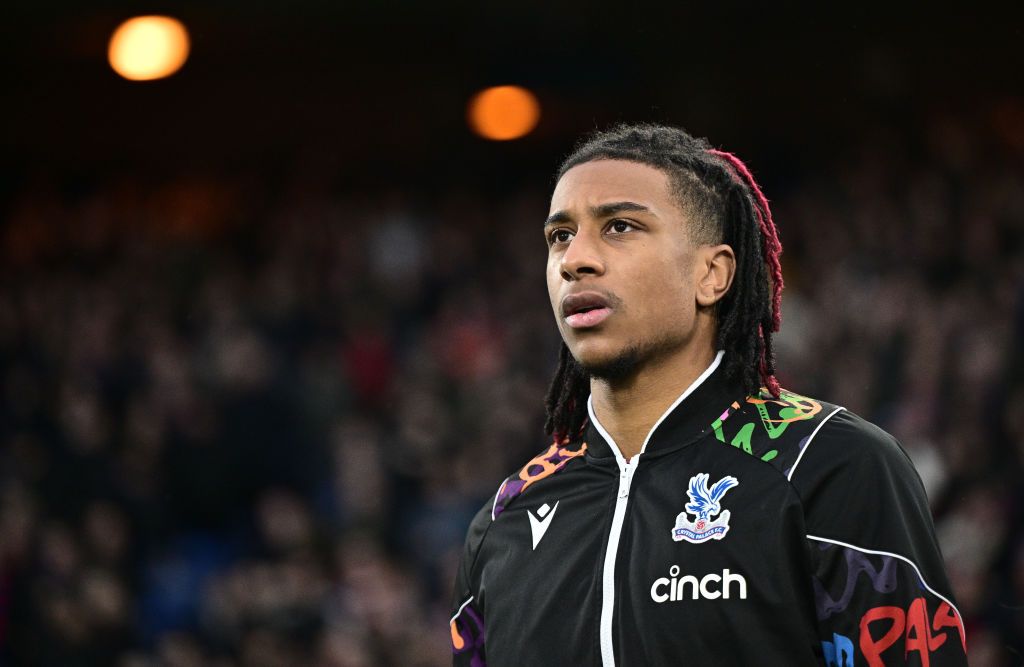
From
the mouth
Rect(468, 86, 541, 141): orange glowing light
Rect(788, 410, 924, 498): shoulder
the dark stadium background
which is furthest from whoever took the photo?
Rect(468, 86, 541, 141): orange glowing light

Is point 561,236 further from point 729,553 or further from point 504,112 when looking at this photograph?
point 504,112

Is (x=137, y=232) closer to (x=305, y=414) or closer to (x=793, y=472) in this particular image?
(x=305, y=414)

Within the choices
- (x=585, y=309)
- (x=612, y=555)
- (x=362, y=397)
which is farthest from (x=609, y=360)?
(x=362, y=397)

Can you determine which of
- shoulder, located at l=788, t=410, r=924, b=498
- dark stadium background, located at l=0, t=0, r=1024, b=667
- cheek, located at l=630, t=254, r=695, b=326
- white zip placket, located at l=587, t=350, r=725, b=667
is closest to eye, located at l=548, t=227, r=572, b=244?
cheek, located at l=630, t=254, r=695, b=326

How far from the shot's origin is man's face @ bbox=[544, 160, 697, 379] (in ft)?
9.35

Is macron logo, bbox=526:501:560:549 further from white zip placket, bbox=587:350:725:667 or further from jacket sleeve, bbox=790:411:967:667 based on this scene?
jacket sleeve, bbox=790:411:967:667

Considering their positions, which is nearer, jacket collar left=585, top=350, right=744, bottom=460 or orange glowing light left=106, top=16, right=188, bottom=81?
jacket collar left=585, top=350, right=744, bottom=460

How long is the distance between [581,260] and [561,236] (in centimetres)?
18

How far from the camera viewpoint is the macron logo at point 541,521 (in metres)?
2.99

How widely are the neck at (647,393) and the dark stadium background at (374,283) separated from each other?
315 cm

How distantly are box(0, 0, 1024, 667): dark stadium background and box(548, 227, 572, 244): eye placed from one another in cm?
333

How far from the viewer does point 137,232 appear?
39.7 ft

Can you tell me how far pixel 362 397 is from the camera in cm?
977

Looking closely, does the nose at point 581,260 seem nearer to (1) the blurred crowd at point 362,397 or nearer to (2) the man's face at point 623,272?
(2) the man's face at point 623,272
